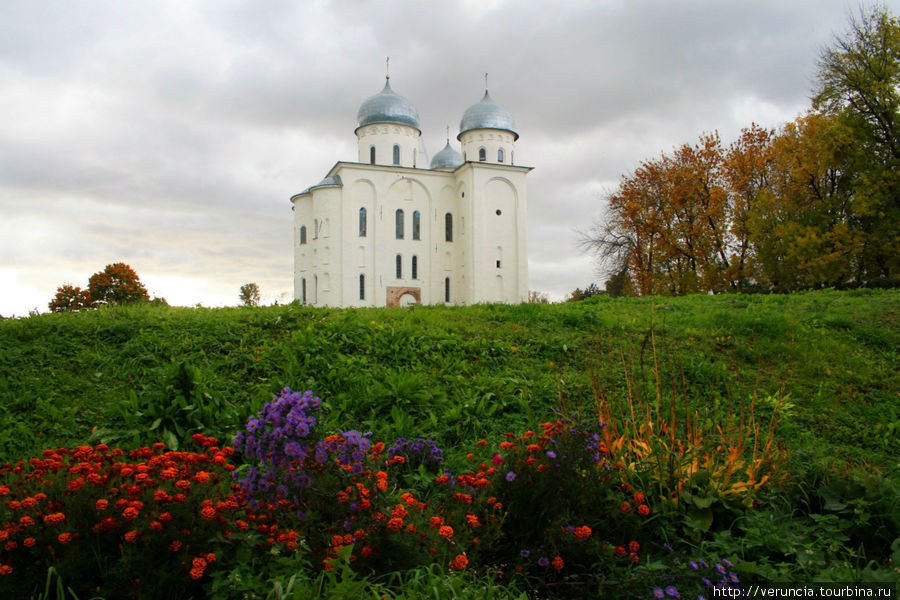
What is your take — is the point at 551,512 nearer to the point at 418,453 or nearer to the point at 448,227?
the point at 418,453

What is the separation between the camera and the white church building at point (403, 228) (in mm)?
30047

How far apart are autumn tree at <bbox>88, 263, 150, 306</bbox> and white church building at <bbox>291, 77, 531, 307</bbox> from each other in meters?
9.37

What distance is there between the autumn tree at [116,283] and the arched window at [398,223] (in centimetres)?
1378

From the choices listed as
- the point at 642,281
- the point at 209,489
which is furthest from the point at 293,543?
the point at 642,281

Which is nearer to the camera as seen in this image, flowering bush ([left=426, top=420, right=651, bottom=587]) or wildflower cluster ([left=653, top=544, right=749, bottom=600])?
wildflower cluster ([left=653, top=544, right=749, bottom=600])

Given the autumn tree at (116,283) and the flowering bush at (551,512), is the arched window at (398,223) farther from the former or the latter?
the flowering bush at (551,512)

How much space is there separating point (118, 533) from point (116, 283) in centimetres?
3522

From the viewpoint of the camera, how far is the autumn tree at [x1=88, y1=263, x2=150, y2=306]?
32.3 metres

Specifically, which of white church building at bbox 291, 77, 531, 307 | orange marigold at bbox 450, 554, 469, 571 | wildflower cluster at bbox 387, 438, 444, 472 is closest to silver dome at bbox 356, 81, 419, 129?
white church building at bbox 291, 77, 531, 307

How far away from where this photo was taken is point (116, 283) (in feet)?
109

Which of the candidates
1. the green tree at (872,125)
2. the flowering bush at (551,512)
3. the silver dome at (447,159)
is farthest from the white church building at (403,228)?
the flowering bush at (551,512)

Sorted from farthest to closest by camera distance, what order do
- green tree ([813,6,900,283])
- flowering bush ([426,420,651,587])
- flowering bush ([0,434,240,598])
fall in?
green tree ([813,6,900,283]) < flowering bush ([426,420,651,587]) < flowering bush ([0,434,240,598])

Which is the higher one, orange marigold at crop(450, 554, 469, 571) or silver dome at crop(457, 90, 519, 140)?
silver dome at crop(457, 90, 519, 140)

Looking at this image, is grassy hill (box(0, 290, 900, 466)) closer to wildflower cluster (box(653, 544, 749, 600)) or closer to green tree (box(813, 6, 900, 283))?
wildflower cluster (box(653, 544, 749, 600))
